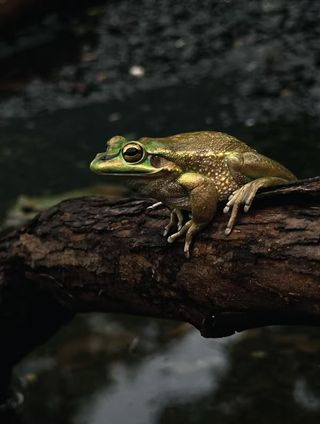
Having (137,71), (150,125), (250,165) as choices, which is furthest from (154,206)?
(137,71)

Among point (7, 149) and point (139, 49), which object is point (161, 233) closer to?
point (7, 149)

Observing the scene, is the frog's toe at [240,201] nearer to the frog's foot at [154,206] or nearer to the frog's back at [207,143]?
the frog's back at [207,143]

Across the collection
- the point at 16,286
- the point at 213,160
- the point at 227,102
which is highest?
the point at 213,160

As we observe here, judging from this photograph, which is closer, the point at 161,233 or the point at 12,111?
the point at 161,233

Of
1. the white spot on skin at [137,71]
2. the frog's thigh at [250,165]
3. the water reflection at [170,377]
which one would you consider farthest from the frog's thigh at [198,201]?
the white spot on skin at [137,71]

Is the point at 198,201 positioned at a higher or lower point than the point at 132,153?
lower

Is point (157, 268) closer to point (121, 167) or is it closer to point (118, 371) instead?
point (121, 167)

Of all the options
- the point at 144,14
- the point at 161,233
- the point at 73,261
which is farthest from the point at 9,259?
the point at 144,14
